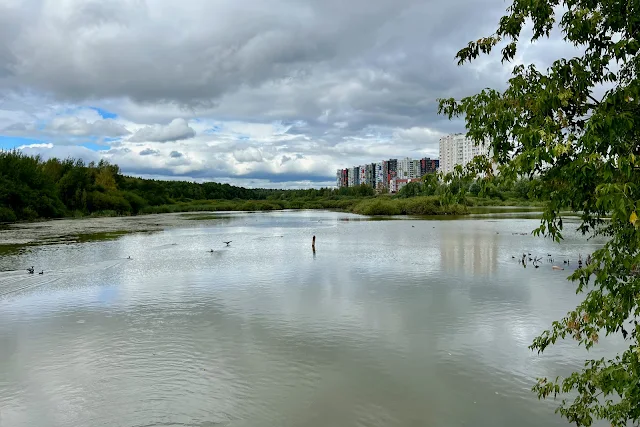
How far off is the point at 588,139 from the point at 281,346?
10.3 m

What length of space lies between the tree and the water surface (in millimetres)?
4566

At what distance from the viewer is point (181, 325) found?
14766mm

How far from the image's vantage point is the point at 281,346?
12.7 metres

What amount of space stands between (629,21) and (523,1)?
124 cm

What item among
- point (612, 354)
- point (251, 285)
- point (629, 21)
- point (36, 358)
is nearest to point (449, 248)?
point (251, 285)

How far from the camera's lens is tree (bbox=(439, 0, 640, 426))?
430 centimetres

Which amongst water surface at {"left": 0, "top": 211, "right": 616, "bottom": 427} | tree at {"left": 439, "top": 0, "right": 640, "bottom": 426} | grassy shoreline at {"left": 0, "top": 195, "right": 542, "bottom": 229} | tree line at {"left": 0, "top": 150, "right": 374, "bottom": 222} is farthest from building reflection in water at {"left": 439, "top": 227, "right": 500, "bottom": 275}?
tree line at {"left": 0, "top": 150, "right": 374, "bottom": 222}

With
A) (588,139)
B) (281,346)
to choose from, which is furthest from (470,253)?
(588,139)

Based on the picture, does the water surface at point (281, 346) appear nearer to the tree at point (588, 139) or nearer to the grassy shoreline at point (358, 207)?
the tree at point (588, 139)

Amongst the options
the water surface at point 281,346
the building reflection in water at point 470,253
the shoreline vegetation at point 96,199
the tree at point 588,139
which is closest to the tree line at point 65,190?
the shoreline vegetation at point 96,199

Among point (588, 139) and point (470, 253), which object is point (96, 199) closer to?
point (470, 253)

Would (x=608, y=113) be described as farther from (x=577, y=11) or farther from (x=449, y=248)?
(x=449, y=248)

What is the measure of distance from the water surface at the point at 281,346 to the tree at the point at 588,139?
4.57m

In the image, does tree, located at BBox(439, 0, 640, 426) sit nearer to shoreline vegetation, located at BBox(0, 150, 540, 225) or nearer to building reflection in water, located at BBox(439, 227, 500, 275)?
building reflection in water, located at BBox(439, 227, 500, 275)
